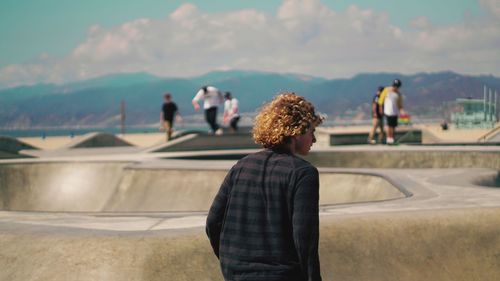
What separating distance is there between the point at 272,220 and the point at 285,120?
43 cm

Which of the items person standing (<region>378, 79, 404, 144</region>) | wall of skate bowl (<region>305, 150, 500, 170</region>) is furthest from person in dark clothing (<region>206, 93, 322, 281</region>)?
person standing (<region>378, 79, 404, 144</region>)

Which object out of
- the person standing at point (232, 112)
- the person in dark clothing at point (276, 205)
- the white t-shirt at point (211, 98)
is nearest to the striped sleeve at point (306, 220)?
the person in dark clothing at point (276, 205)

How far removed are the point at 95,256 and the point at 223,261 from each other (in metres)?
2.31

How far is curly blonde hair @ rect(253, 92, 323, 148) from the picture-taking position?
10.3ft

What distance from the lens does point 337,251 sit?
5789mm

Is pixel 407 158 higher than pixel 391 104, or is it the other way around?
pixel 391 104

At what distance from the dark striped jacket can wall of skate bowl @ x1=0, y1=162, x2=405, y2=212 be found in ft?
21.0

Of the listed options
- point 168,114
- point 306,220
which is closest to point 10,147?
point 168,114

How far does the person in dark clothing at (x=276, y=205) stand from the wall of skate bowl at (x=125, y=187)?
640cm

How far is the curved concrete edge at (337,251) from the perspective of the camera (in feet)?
17.2

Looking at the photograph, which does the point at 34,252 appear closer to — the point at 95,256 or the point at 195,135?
the point at 95,256

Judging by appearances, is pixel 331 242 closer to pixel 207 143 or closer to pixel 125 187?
pixel 125 187

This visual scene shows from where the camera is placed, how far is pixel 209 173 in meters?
12.1

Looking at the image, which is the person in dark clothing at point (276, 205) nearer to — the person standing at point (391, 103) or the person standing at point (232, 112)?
the person standing at point (391, 103)
